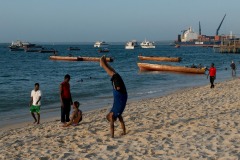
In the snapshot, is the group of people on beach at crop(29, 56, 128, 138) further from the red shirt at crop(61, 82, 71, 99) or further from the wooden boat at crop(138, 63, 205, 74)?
the wooden boat at crop(138, 63, 205, 74)

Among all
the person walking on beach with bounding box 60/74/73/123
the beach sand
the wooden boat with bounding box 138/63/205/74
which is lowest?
the wooden boat with bounding box 138/63/205/74

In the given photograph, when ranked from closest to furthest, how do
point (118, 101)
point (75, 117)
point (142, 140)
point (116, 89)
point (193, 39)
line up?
point (116, 89), point (118, 101), point (142, 140), point (75, 117), point (193, 39)

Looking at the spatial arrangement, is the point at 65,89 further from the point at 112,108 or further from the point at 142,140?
the point at 142,140

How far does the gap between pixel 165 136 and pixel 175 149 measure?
99 cm

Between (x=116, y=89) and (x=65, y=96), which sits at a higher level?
(x=116, y=89)

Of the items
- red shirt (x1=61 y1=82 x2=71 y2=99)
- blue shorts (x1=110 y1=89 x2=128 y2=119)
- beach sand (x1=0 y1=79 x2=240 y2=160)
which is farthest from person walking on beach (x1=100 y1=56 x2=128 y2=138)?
red shirt (x1=61 y1=82 x2=71 y2=99)

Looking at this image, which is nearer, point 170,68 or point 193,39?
point 170,68

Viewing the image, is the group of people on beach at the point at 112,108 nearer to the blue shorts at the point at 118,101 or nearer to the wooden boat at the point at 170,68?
the blue shorts at the point at 118,101

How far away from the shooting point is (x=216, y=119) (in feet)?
30.6

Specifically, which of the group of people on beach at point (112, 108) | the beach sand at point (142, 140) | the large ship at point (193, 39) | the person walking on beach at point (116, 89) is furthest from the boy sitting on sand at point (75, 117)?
the large ship at point (193, 39)

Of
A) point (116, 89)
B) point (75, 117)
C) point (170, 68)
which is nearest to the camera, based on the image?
point (116, 89)

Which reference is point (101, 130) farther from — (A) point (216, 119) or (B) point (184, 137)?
(A) point (216, 119)

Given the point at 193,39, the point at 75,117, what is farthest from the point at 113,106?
the point at 193,39

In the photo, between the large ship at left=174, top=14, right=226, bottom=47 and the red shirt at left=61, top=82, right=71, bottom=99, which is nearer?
the red shirt at left=61, top=82, right=71, bottom=99
